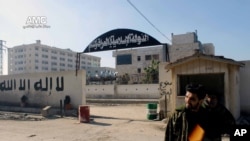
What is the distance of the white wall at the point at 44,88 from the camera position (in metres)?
19.6

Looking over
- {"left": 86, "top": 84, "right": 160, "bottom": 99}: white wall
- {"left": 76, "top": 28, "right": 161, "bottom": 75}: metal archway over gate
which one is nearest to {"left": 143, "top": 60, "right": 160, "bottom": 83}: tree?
{"left": 86, "top": 84, "right": 160, "bottom": 99}: white wall

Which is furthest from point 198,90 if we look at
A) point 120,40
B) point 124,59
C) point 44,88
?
point 124,59

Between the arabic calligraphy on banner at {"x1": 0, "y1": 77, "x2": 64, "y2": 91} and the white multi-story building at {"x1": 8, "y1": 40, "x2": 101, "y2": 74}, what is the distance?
10712 centimetres

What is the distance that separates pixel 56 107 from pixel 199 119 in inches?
737

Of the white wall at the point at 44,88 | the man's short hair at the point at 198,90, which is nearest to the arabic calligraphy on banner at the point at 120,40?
the white wall at the point at 44,88

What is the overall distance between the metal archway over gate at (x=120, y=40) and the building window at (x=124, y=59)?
43.6m

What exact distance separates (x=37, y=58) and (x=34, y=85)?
11438 centimetres

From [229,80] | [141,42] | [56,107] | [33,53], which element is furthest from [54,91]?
[33,53]

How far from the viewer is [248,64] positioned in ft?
46.8

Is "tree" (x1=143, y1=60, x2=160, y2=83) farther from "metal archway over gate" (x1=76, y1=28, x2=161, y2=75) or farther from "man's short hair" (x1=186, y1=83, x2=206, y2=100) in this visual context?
"man's short hair" (x1=186, y1=83, x2=206, y2=100)

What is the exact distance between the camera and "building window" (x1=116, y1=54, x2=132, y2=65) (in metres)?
62.3

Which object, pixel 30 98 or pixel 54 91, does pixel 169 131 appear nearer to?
pixel 54 91
